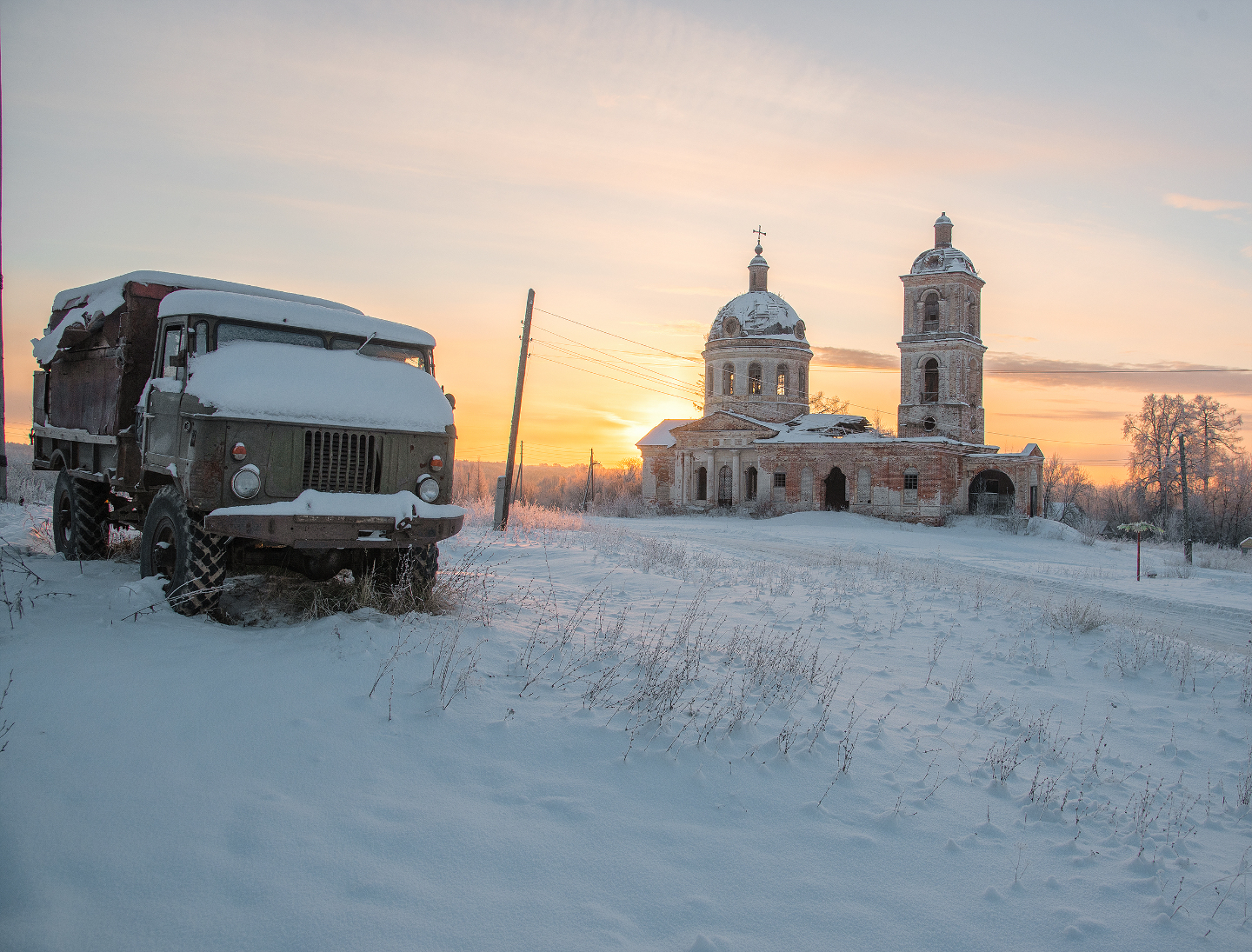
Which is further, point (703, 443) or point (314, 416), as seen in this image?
point (703, 443)

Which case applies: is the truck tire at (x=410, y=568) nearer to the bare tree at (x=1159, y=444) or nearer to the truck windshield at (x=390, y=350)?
the truck windshield at (x=390, y=350)

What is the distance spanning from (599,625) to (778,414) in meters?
38.5

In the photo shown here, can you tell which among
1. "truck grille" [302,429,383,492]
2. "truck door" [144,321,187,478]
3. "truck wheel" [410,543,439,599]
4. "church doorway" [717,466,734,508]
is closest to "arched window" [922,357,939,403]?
"church doorway" [717,466,734,508]

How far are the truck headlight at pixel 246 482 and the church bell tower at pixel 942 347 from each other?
38649 mm

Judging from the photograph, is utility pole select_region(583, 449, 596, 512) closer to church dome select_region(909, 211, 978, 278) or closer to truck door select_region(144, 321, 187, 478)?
church dome select_region(909, 211, 978, 278)

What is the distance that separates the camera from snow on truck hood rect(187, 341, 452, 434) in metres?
6.18

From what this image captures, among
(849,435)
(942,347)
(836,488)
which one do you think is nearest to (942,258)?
(942,347)

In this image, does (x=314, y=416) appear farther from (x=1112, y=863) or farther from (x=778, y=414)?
(x=778, y=414)

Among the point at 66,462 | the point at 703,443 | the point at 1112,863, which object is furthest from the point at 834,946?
the point at 703,443

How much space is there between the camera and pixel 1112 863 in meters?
4.25

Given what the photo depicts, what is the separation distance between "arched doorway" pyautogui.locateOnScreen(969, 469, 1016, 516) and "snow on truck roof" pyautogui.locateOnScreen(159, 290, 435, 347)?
115ft

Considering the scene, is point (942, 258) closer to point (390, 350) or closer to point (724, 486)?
point (724, 486)

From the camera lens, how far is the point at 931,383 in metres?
41.1

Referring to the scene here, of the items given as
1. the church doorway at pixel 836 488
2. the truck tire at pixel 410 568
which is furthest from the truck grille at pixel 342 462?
the church doorway at pixel 836 488
